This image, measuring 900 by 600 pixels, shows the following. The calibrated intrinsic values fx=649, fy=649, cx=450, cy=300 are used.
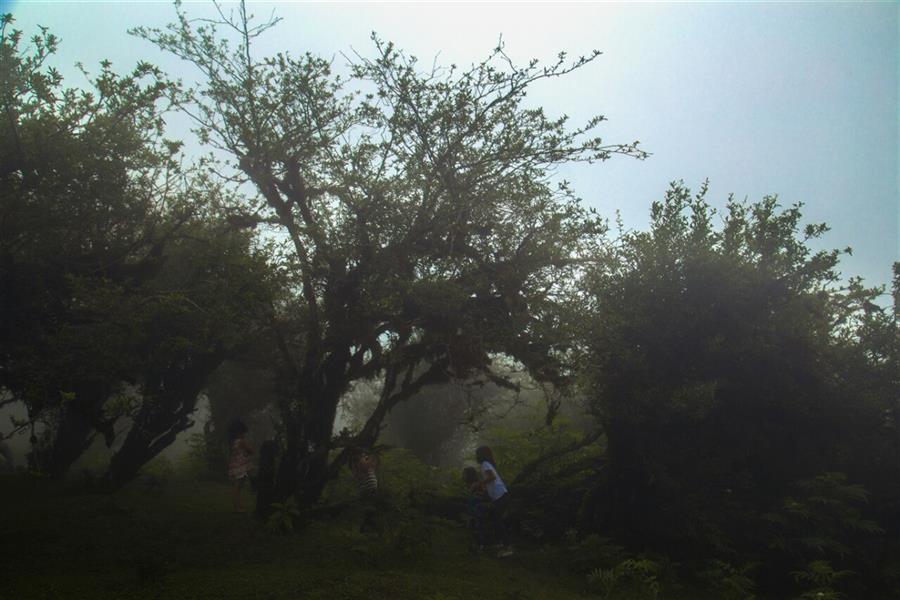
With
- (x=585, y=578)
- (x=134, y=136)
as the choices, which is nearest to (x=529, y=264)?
(x=585, y=578)

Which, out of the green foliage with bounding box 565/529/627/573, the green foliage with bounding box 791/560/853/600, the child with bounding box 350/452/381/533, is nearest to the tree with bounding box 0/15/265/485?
the child with bounding box 350/452/381/533

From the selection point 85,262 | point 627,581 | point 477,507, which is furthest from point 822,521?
point 85,262

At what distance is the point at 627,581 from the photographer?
11016 millimetres

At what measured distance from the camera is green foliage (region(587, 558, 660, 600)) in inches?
400

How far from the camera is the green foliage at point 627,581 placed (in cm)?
1017

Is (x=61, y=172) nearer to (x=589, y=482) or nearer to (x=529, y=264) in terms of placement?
(x=529, y=264)

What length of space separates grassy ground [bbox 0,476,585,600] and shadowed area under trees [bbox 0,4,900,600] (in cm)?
8

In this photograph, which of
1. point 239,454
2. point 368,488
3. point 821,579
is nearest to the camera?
point 821,579

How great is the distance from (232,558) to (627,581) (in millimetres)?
6664

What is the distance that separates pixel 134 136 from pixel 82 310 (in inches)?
130

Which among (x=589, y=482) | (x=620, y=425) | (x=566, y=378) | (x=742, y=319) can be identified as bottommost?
(x=589, y=482)

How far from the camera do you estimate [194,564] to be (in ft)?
34.3

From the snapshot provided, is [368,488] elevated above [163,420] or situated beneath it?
situated beneath

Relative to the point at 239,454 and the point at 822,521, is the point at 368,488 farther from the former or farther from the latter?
the point at 822,521
